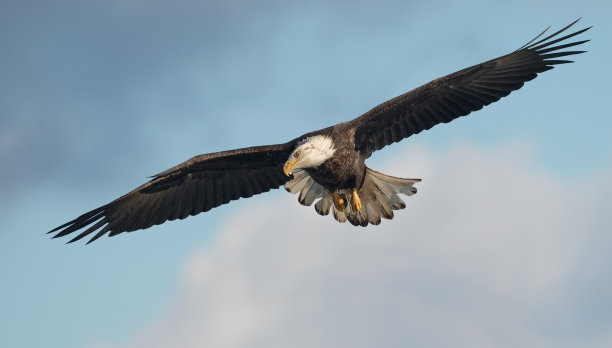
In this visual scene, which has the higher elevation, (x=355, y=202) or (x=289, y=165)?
(x=289, y=165)

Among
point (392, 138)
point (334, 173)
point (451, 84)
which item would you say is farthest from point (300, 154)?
point (451, 84)

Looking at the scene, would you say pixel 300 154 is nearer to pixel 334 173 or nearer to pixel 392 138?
pixel 334 173

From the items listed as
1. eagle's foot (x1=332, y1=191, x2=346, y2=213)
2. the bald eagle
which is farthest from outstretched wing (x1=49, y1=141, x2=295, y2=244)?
eagle's foot (x1=332, y1=191, x2=346, y2=213)

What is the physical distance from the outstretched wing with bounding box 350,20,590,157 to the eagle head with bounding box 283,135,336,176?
22.1 inches

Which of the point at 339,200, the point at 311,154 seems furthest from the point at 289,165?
the point at 339,200

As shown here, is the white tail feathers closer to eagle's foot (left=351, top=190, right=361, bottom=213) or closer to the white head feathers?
eagle's foot (left=351, top=190, right=361, bottom=213)

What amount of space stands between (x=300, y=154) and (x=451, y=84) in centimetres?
217

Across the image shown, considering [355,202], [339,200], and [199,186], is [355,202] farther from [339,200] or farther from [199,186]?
[199,186]

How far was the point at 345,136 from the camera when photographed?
12125 millimetres

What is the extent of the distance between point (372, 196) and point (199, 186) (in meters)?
2.43

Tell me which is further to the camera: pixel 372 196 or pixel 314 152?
pixel 372 196

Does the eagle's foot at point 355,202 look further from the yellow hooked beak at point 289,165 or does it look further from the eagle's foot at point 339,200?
the yellow hooked beak at point 289,165

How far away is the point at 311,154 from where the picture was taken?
11852 mm

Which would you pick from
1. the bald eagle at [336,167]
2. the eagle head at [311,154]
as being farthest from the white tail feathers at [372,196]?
the eagle head at [311,154]
